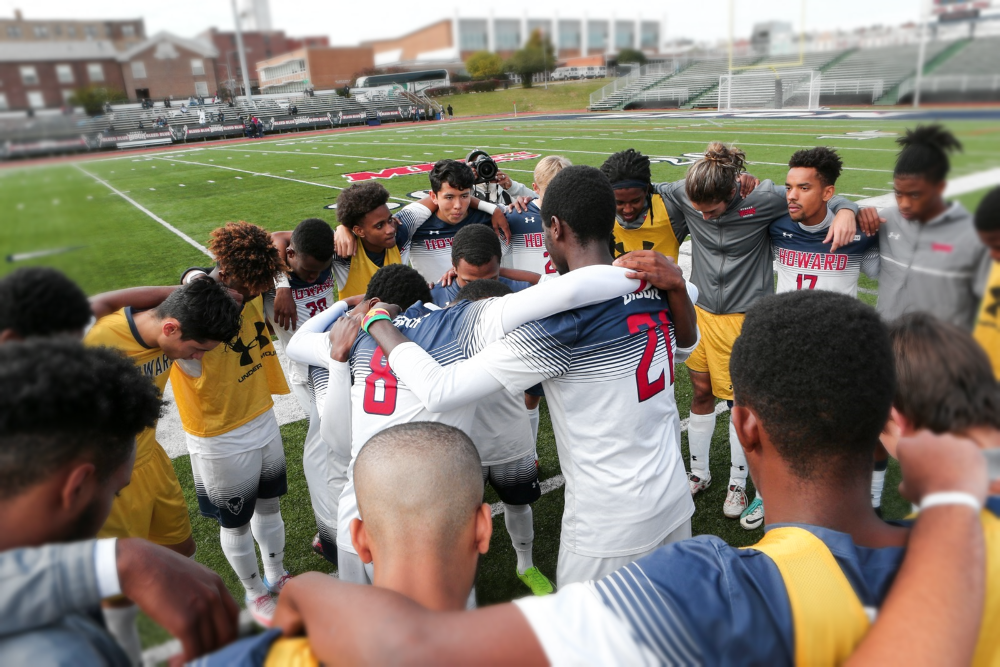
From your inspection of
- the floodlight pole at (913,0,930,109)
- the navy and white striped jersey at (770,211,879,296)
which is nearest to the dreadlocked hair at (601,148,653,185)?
the navy and white striped jersey at (770,211,879,296)

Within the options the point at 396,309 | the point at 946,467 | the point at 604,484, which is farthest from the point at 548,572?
the point at 946,467

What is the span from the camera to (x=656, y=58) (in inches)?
58.6

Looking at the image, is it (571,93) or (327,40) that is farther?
(571,93)

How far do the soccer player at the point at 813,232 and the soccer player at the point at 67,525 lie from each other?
2.94 meters

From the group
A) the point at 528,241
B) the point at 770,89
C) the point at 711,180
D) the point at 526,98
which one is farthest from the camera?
the point at 528,241

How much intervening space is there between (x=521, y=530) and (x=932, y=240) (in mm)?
2580

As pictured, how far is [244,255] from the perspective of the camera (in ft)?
9.92

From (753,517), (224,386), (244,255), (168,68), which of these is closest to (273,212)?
(244,255)

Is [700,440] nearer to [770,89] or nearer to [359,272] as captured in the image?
[770,89]

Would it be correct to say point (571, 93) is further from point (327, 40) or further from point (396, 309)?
point (327, 40)

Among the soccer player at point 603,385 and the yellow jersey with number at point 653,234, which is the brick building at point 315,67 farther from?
the yellow jersey with number at point 653,234

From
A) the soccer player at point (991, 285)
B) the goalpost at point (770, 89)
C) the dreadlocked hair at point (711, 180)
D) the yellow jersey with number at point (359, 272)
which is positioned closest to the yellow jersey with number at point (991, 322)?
the soccer player at point (991, 285)

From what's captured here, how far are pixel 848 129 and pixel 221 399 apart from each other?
277 cm

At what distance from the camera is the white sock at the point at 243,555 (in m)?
2.93
